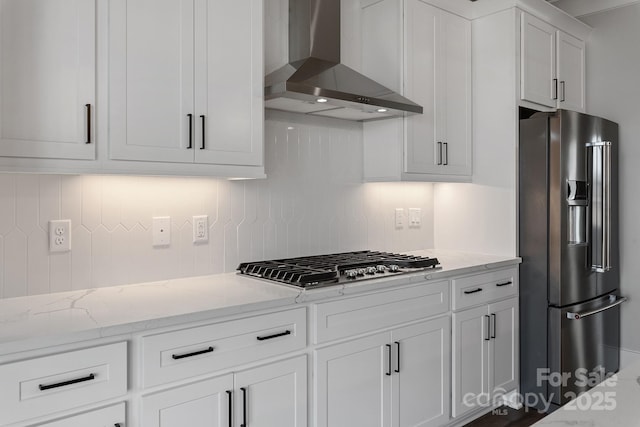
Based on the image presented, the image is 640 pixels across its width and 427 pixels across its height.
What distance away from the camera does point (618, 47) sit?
3629 millimetres

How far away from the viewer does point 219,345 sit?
1756 mm

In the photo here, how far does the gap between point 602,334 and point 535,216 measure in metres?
0.98

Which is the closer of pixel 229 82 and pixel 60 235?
pixel 60 235

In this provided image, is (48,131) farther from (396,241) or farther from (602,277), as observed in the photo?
(602,277)

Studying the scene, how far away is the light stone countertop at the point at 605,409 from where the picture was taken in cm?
85

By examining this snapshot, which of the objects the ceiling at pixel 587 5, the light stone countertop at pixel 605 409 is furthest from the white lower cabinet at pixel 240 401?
the ceiling at pixel 587 5

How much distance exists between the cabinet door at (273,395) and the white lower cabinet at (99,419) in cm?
42

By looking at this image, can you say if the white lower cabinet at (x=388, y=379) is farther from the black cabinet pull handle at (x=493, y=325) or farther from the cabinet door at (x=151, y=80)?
the cabinet door at (x=151, y=80)

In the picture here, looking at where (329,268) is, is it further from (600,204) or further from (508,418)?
(600,204)

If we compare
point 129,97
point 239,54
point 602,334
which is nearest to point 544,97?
point 602,334

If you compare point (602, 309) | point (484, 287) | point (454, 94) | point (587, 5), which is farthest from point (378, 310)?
point (587, 5)

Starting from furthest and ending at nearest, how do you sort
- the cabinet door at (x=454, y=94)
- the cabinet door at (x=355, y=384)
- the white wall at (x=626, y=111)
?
the white wall at (x=626, y=111) → the cabinet door at (x=454, y=94) → the cabinet door at (x=355, y=384)

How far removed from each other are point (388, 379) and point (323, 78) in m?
1.47

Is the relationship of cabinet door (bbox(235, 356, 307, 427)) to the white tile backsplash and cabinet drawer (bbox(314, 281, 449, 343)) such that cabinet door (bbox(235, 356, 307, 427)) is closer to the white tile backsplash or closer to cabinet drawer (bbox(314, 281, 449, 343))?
cabinet drawer (bbox(314, 281, 449, 343))
